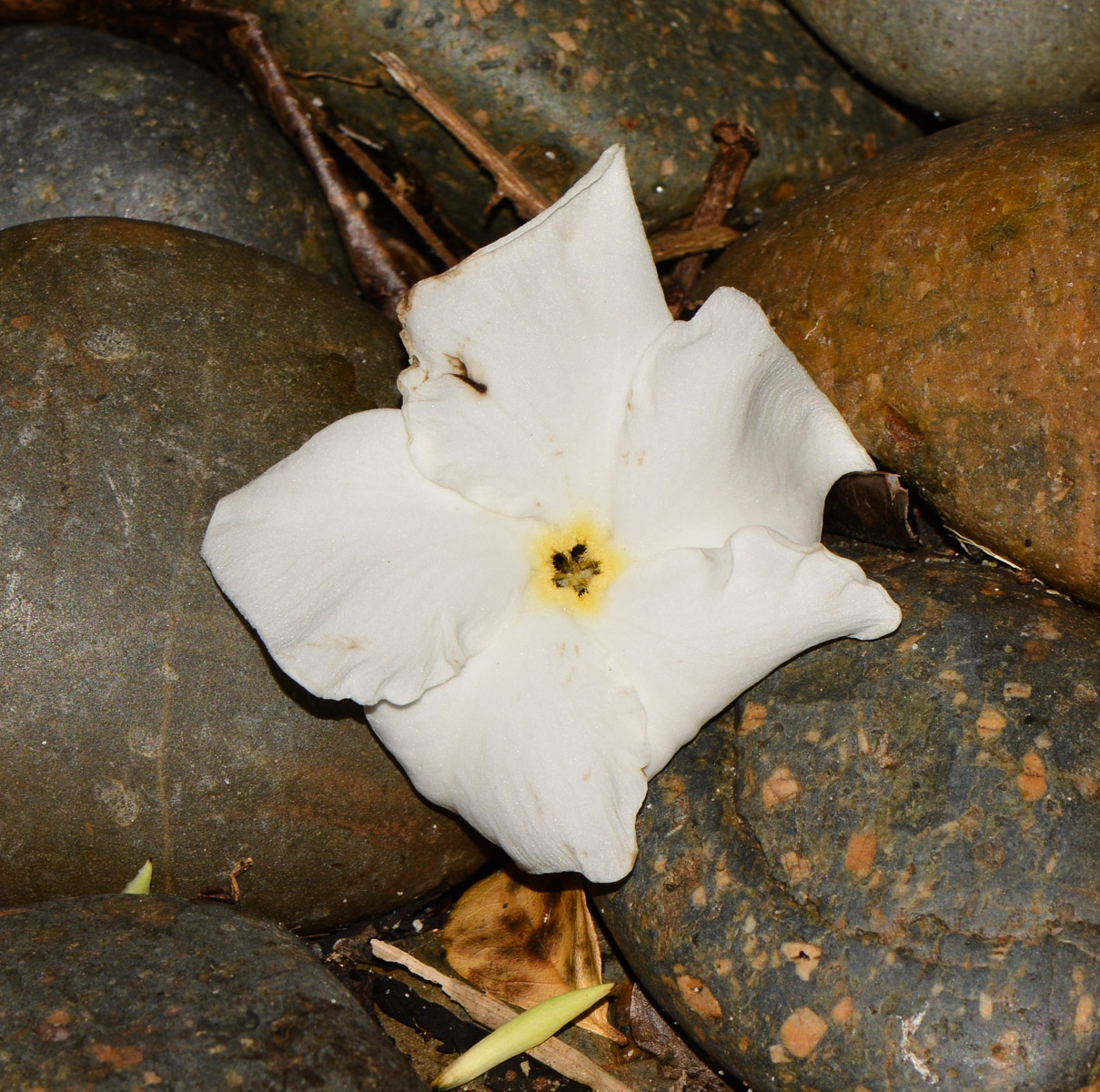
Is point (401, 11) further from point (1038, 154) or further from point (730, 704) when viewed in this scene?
point (730, 704)

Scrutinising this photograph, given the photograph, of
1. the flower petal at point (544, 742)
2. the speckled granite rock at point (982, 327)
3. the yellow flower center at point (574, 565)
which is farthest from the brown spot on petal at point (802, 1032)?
the speckled granite rock at point (982, 327)

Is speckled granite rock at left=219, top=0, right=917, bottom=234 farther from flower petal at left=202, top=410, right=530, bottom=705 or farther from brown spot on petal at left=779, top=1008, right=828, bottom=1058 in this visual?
brown spot on petal at left=779, top=1008, right=828, bottom=1058

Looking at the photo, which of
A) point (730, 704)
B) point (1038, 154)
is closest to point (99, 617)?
point (730, 704)

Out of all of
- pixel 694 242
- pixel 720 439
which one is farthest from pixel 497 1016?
pixel 694 242

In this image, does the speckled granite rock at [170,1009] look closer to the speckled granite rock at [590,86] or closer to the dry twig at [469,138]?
the dry twig at [469,138]

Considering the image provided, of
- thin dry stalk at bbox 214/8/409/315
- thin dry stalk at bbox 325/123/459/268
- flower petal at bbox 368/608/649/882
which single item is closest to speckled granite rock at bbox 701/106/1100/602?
flower petal at bbox 368/608/649/882

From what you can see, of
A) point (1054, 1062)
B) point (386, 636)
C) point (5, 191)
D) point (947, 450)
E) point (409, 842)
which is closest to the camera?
point (1054, 1062)
